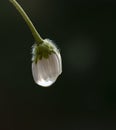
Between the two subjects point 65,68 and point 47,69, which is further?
point 65,68

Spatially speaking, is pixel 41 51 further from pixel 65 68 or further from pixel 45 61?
pixel 65 68

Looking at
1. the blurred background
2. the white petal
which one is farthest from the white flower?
the blurred background

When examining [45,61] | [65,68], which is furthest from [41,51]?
[65,68]

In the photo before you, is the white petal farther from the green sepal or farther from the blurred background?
the blurred background

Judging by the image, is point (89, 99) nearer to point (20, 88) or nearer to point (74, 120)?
point (74, 120)

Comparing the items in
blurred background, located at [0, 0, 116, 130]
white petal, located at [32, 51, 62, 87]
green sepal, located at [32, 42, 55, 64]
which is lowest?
white petal, located at [32, 51, 62, 87]

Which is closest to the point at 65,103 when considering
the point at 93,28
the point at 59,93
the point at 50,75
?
the point at 59,93

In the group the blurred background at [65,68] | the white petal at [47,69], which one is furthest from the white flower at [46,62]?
the blurred background at [65,68]
